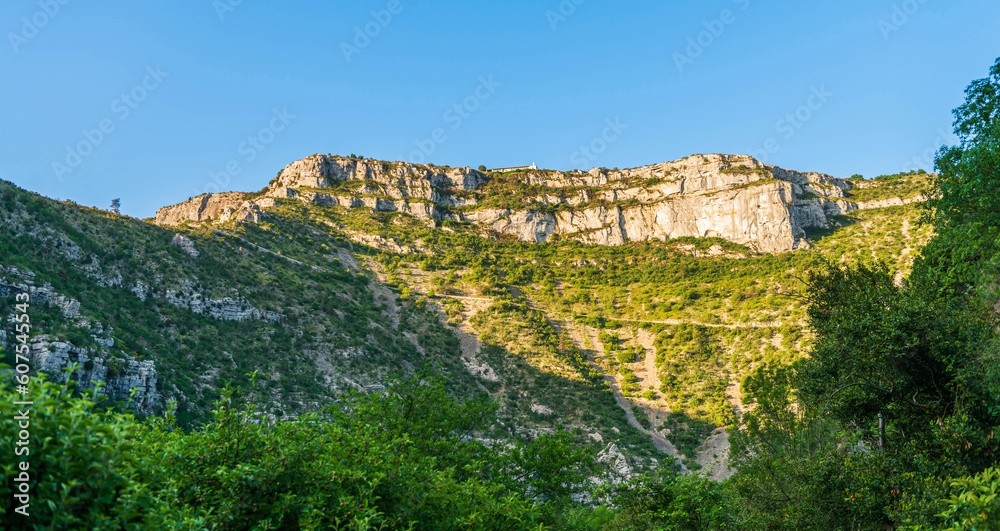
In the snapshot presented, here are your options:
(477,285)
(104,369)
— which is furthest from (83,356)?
(477,285)

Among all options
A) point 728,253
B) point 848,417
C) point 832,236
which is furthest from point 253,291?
point 832,236

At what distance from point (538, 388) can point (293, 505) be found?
52062mm

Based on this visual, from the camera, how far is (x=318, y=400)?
138ft

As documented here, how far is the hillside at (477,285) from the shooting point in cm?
4003

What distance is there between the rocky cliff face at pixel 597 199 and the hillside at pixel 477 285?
1.76 feet

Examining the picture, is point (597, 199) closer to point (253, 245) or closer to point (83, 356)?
point (253, 245)

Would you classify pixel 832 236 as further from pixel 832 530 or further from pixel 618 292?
pixel 832 530

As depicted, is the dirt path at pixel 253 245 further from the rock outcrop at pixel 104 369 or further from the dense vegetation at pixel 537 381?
the rock outcrop at pixel 104 369

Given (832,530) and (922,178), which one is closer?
(832,530)

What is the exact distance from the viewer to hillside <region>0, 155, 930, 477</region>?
40.0 m

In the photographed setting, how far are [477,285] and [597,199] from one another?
53.6 metres

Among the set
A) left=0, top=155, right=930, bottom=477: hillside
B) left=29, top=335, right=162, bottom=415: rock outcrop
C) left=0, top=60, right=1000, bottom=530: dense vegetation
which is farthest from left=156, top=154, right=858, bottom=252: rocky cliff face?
left=29, top=335, right=162, bottom=415: rock outcrop

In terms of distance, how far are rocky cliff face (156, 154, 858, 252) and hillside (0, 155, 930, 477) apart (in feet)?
1.76

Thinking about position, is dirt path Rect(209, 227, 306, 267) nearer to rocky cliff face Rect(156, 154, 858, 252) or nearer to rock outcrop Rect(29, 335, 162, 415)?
rocky cliff face Rect(156, 154, 858, 252)
